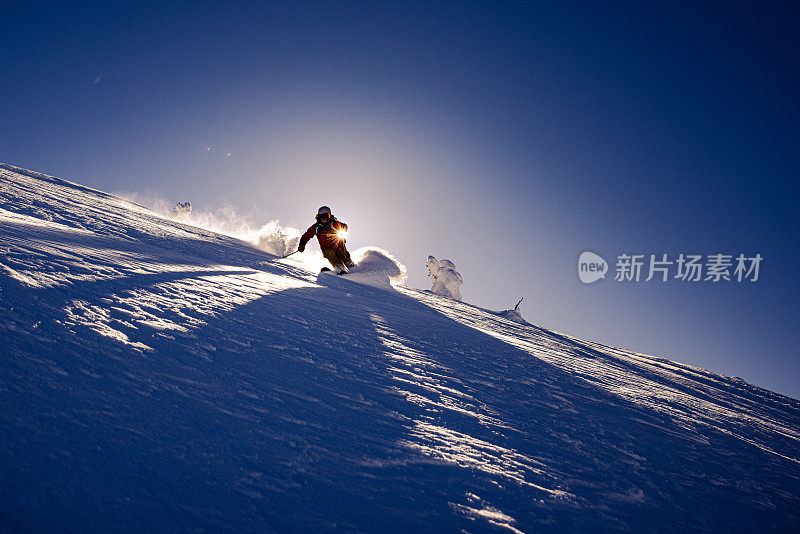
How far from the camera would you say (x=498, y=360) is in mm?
4070

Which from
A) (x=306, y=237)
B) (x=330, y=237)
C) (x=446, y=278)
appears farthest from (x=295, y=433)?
(x=446, y=278)

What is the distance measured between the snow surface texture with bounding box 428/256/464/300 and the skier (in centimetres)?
3034

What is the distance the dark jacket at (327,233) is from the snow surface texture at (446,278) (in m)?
30.5

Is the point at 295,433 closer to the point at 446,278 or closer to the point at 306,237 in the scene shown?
the point at 306,237

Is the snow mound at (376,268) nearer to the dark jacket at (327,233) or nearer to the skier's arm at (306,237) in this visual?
the dark jacket at (327,233)

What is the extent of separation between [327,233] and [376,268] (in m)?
2.68

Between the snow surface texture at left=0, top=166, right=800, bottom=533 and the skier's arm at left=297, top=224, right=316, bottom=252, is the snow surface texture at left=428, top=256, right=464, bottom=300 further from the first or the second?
the snow surface texture at left=0, top=166, right=800, bottom=533

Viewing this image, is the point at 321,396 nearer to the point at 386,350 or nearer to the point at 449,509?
the point at 449,509

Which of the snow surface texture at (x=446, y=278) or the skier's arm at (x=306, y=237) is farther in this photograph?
the snow surface texture at (x=446, y=278)

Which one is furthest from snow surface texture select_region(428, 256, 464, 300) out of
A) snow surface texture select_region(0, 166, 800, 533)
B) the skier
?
snow surface texture select_region(0, 166, 800, 533)

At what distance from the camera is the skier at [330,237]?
9266mm

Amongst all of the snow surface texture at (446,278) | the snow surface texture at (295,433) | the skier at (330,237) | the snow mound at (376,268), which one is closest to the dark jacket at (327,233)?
the skier at (330,237)

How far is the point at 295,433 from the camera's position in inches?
64.5

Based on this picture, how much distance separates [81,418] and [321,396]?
1072 millimetres
